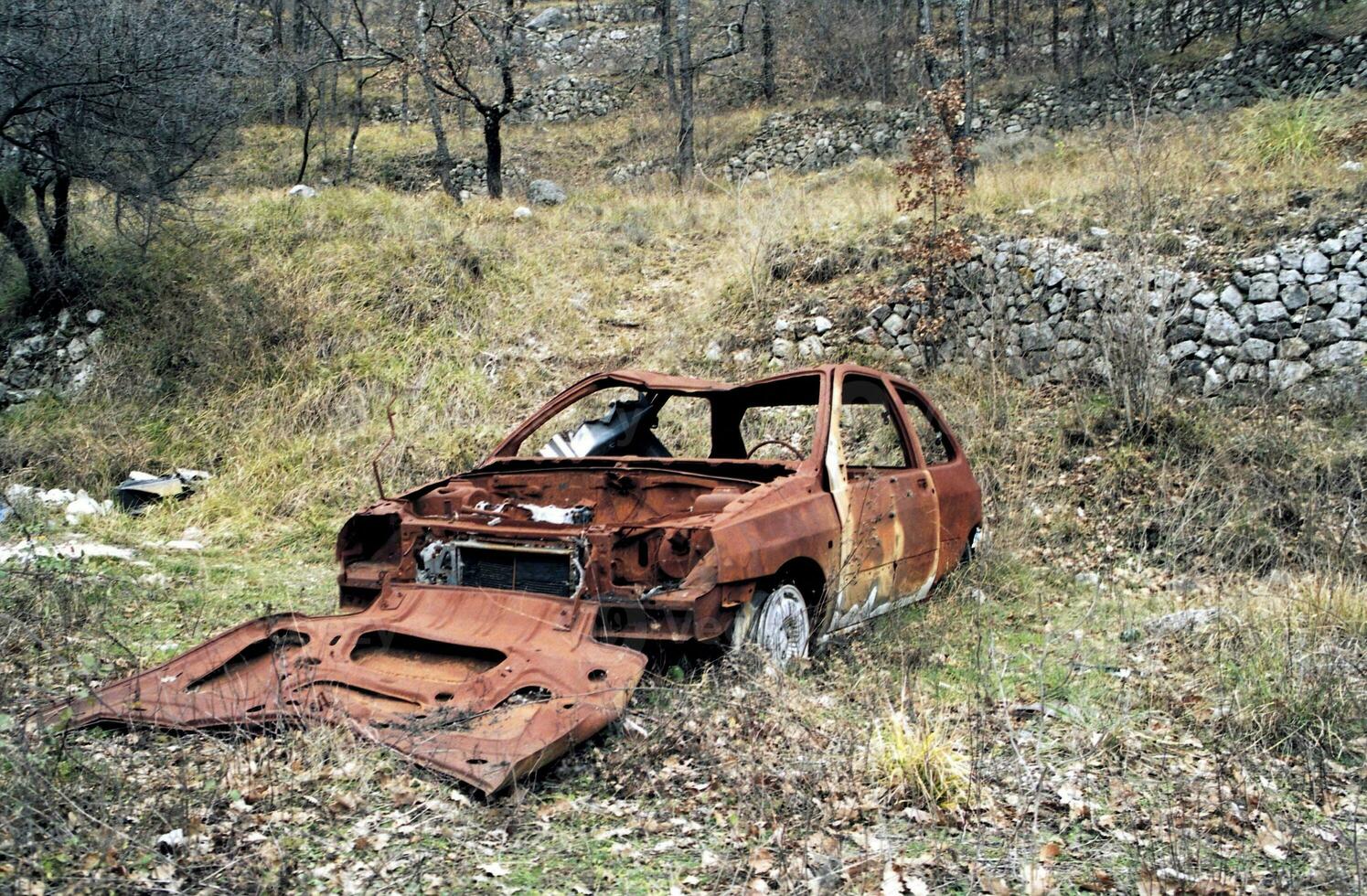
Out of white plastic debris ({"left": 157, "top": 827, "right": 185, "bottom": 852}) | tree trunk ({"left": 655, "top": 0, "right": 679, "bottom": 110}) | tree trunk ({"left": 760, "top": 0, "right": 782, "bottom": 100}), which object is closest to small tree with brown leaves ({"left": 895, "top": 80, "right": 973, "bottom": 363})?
white plastic debris ({"left": 157, "top": 827, "right": 185, "bottom": 852})

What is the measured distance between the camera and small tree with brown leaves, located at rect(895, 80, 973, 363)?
11.7 metres

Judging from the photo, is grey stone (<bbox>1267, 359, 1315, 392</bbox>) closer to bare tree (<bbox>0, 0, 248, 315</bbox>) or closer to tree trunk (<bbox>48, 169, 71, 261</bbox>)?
bare tree (<bbox>0, 0, 248, 315</bbox>)

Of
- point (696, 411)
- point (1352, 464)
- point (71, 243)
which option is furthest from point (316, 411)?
point (1352, 464)

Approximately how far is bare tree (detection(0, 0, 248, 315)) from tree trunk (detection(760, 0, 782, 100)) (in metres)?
16.6

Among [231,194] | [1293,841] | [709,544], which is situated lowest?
[1293,841]

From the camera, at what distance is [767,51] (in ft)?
94.4

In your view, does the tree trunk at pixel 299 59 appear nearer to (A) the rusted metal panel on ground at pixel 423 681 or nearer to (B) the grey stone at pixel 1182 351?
(B) the grey stone at pixel 1182 351

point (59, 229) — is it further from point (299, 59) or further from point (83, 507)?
point (299, 59)

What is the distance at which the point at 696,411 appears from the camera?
11.2m

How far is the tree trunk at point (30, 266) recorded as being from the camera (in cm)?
1293

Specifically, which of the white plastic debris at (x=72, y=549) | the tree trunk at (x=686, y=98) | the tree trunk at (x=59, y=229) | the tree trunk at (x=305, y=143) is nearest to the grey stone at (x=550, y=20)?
the tree trunk at (x=305, y=143)

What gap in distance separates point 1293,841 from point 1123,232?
361 inches

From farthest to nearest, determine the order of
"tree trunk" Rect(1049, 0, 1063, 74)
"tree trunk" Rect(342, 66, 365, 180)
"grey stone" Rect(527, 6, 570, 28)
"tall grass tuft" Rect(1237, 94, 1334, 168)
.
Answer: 1. "grey stone" Rect(527, 6, 570, 28)
2. "tree trunk" Rect(342, 66, 365, 180)
3. "tree trunk" Rect(1049, 0, 1063, 74)
4. "tall grass tuft" Rect(1237, 94, 1334, 168)

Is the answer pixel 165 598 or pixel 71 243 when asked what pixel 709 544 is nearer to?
pixel 165 598
